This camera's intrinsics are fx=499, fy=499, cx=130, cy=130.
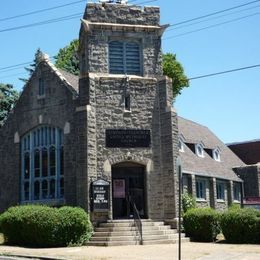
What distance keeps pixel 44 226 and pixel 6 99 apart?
1901 cm

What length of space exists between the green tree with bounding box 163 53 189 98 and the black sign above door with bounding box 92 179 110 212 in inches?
816

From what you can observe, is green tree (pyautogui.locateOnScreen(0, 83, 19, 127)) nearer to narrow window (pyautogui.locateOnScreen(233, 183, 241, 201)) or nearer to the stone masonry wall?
the stone masonry wall

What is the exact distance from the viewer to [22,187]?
26.8 m

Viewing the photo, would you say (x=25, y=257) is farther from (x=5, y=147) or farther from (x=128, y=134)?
(x=5, y=147)

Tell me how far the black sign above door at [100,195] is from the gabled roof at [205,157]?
7.44 meters

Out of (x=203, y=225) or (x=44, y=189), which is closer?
(x=203, y=225)

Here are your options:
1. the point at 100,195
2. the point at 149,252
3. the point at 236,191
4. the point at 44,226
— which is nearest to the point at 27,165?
the point at 100,195

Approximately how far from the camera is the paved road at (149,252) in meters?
16.7

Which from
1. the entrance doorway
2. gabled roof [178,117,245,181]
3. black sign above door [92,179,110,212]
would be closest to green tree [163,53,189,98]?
gabled roof [178,117,245,181]

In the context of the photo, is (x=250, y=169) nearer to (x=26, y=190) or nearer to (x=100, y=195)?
(x=100, y=195)

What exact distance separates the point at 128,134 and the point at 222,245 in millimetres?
6941

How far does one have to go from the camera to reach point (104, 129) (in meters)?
24.1

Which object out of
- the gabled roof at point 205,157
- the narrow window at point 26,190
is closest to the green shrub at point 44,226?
the narrow window at point 26,190

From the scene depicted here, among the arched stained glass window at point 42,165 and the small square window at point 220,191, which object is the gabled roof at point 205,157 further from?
the arched stained glass window at point 42,165
